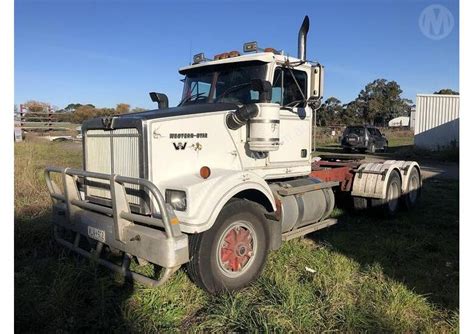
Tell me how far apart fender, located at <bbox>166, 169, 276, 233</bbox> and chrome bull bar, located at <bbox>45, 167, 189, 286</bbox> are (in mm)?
162

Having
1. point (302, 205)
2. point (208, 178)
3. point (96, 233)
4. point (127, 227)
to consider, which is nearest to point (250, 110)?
point (208, 178)

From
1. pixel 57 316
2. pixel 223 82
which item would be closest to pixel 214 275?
pixel 57 316

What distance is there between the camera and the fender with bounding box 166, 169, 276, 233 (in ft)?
11.9

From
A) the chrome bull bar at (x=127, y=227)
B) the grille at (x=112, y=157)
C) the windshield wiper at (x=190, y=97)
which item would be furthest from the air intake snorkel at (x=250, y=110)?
the chrome bull bar at (x=127, y=227)

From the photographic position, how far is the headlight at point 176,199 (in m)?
3.76

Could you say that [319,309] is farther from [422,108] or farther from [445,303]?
[422,108]

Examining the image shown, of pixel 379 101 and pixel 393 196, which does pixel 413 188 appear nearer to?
pixel 393 196

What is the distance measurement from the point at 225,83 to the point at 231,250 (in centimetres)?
234

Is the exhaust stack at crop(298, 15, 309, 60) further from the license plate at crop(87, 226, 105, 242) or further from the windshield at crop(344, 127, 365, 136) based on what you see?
the windshield at crop(344, 127, 365, 136)

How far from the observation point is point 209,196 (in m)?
3.79

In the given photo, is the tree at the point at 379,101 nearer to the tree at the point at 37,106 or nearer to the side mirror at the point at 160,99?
the tree at the point at 37,106

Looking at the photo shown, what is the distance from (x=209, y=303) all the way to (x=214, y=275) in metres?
0.27

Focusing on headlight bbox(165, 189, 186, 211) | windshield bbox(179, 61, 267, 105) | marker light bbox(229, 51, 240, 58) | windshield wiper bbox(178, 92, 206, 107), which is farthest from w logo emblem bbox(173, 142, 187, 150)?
marker light bbox(229, 51, 240, 58)

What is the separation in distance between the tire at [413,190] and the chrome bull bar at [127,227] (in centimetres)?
611
